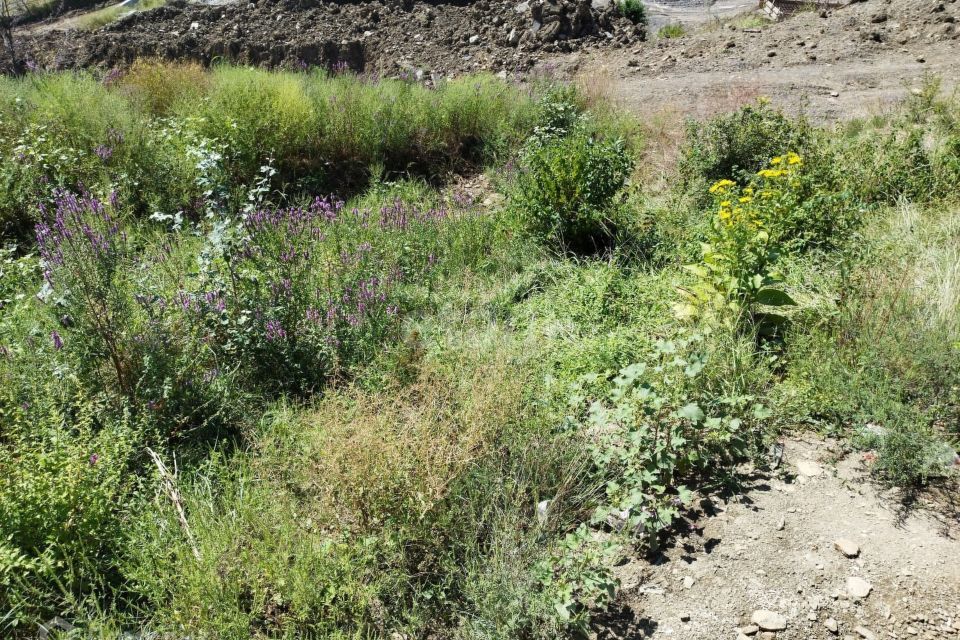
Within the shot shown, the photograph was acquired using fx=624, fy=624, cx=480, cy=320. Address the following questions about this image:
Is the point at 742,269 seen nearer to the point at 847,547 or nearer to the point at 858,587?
the point at 847,547

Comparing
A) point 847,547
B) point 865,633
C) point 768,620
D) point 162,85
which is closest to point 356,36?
point 162,85

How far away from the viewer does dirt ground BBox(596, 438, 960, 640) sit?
2445 mm

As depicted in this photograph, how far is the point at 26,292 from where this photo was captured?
4.77 meters

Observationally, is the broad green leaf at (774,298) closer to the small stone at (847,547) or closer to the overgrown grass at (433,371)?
the overgrown grass at (433,371)

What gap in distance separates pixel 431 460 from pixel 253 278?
1.89 m

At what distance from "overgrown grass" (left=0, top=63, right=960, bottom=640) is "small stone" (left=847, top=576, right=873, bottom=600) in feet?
2.24

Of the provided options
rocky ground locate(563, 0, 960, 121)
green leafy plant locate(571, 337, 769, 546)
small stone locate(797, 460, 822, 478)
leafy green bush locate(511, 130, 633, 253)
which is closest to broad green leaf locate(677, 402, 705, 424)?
green leafy plant locate(571, 337, 769, 546)

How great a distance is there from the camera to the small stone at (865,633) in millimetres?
2383

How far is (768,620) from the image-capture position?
2453mm

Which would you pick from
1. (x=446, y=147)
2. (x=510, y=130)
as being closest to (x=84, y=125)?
(x=446, y=147)

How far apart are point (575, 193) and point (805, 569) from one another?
3394 mm

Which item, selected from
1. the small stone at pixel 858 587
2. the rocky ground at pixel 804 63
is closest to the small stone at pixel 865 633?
the small stone at pixel 858 587

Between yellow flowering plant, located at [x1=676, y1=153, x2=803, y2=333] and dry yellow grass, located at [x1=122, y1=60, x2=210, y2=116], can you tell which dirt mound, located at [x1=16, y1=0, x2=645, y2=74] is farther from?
yellow flowering plant, located at [x1=676, y1=153, x2=803, y2=333]

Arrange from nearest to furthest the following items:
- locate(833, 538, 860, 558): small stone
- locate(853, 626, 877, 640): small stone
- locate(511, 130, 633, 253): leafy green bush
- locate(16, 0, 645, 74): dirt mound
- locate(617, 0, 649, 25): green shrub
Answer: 1. locate(853, 626, 877, 640): small stone
2. locate(833, 538, 860, 558): small stone
3. locate(511, 130, 633, 253): leafy green bush
4. locate(16, 0, 645, 74): dirt mound
5. locate(617, 0, 649, 25): green shrub
